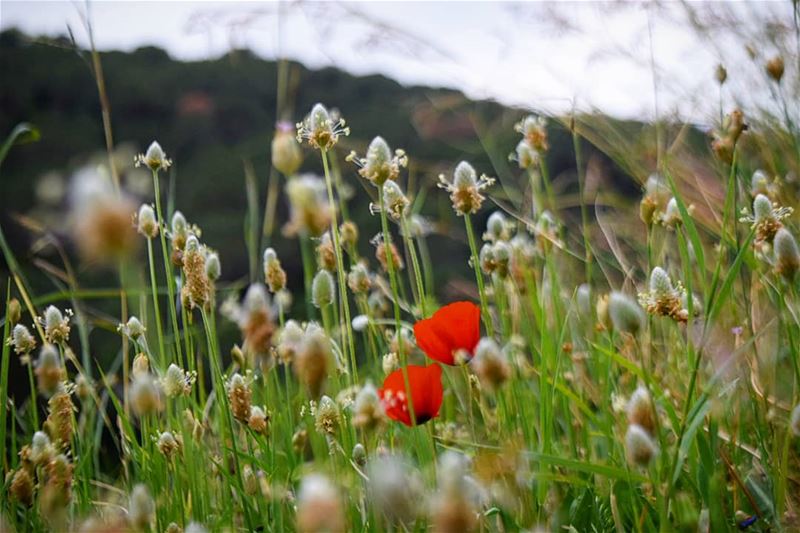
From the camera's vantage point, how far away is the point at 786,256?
84 centimetres

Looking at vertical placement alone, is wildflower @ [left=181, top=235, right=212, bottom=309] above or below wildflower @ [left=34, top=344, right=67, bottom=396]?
above

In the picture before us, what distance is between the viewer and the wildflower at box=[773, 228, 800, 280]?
2.76 feet

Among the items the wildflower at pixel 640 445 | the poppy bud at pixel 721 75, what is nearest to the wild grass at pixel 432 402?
the wildflower at pixel 640 445

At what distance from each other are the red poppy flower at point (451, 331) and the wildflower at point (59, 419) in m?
0.44

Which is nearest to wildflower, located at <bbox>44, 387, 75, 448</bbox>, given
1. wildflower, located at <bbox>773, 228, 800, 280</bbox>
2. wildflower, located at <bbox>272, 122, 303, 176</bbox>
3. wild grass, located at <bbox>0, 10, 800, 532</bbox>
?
wild grass, located at <bbox>0, 10, 800, 532</bbox>

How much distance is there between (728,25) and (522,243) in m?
0.79

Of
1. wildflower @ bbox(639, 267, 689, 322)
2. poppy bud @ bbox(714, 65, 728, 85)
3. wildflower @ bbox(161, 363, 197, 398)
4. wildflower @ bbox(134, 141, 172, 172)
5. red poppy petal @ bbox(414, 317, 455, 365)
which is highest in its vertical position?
poppy bud @ bbox(714, 65, 728, 85)

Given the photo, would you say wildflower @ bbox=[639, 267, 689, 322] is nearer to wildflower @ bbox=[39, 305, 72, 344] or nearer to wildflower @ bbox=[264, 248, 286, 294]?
wildflower @ bbox=[264, 248, 286, 294]

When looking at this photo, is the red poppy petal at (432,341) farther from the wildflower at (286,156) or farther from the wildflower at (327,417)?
the wildflower at (286,156)

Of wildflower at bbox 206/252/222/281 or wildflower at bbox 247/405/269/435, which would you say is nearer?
wildflower at bbox 247/405/269/435

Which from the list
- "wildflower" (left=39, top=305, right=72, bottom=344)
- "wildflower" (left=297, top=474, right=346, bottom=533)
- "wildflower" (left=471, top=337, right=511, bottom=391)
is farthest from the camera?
"wildflower" (left=39, top=305, right=72, bottom=344)

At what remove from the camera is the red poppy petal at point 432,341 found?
0.89 metres

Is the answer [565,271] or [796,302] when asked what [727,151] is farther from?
[565,271]

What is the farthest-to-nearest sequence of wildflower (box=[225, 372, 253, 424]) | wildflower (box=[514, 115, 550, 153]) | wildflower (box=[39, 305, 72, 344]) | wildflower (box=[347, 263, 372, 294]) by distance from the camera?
wildflower (box=[514, 115, 550, 153])
wildflower (box=[347, 263, 372, 294])
wildflower (box=[39, 305, 72, 344])
wildflower (box=[225, 372, 253, 424])
